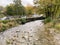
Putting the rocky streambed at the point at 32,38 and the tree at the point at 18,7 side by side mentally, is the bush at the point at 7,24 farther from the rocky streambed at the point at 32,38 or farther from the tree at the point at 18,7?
the tree at the point at 18,7

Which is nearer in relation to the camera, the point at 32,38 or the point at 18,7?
the point at 32,38

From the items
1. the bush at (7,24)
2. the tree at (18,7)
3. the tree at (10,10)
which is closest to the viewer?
the bush at (7,24)

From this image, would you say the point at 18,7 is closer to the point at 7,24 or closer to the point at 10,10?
the point at 10,10

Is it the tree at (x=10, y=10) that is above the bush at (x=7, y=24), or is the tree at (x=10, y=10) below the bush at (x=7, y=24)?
below

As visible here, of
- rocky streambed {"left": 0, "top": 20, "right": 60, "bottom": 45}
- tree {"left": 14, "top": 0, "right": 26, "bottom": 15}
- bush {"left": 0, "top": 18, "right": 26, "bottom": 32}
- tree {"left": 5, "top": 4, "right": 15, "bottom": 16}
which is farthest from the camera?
tree {"left": 5, "top": 4, "right": 15, "bottom": 16}

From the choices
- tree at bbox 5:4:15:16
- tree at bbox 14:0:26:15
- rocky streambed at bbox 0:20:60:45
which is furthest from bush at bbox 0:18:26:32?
tree at bbox 5:4:15:16

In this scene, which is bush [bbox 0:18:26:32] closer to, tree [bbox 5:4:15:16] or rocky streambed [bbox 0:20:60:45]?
rocky streambed [bbox 0:20:60:45]

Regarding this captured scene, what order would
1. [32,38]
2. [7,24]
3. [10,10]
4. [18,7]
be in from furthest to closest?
[10,10], [18,7], [7,24], [32,38]

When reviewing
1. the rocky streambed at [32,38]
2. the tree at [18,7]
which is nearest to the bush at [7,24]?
the rocky streambed at [32,38]

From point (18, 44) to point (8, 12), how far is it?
4001 centimetres

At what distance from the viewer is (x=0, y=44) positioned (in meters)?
11.0

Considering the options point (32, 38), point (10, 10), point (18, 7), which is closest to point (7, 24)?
point (32, 38)

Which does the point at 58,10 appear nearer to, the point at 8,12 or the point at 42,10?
the point at 42,10

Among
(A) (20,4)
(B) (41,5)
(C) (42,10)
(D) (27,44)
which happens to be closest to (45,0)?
(B) (41,5)
